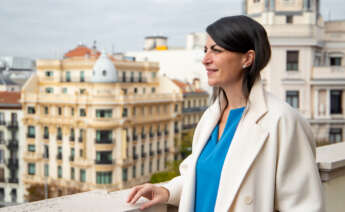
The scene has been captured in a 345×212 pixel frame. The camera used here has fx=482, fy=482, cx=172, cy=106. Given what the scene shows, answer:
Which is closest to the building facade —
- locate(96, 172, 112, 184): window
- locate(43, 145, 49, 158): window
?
locate(43, 145, 49, 158): window

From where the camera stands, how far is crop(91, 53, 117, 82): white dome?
41.8 meters

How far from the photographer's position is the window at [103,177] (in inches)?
1609

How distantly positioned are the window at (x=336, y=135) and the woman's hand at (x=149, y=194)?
1920cm

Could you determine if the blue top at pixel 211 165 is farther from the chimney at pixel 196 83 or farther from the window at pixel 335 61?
the chimney at pixel 196 83

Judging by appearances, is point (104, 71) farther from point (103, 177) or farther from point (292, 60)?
point (292, 60)

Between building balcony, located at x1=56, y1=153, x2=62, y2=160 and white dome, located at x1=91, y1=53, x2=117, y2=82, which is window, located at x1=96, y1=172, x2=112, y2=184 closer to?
building balcony, located at x1=56, y1=153, x2=62, y2=160

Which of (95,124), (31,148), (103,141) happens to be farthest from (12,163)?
(95,124)

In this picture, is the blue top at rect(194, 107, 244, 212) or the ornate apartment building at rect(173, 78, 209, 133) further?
the ornate apartment building at rect(173, 78, 209, 133)

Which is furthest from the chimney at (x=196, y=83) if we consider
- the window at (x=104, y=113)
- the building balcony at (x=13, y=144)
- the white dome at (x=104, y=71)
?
the building balcony at (x=13, y=144)

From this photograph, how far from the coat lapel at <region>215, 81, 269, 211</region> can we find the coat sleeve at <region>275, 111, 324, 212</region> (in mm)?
98

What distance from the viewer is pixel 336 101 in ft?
68.8

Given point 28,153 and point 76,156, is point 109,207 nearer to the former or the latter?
point 76,156

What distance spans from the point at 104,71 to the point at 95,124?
4840 mm

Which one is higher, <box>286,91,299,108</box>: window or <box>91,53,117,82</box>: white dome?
<box>91,53,117,82</box>: white dome
